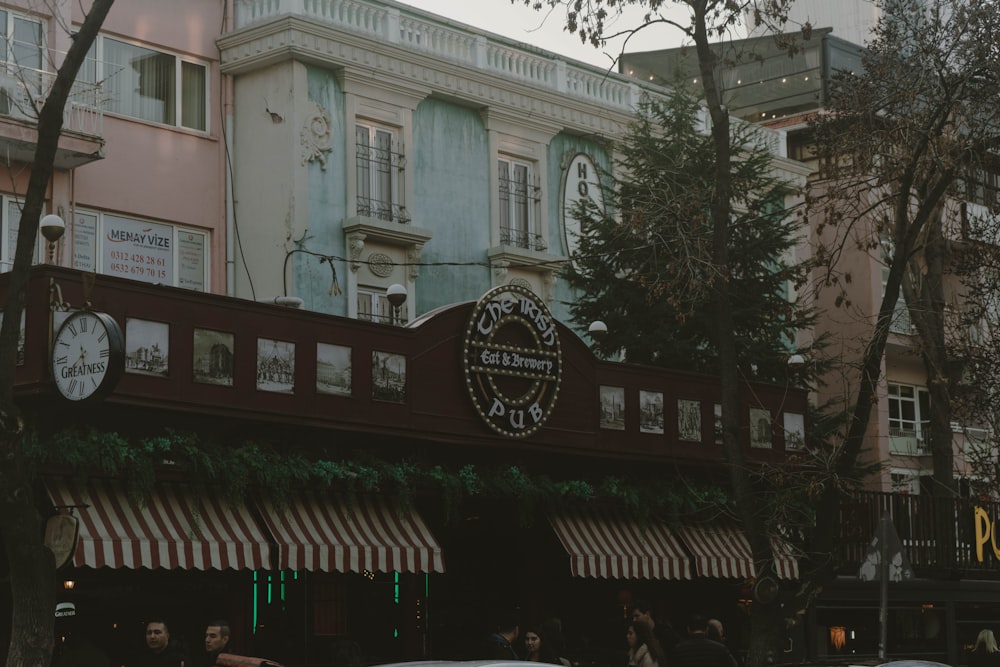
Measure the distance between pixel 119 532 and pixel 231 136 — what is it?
12.0 m

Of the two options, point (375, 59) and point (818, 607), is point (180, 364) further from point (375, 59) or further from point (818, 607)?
point (818, 607)

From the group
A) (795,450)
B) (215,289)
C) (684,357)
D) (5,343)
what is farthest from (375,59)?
(5,343)

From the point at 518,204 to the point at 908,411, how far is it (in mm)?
16729

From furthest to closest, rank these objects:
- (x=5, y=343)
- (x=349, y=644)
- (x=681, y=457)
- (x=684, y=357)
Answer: (x=684, y=357) < (x=681, y=457) < (x=349, y=644) < (x=5, y=343)

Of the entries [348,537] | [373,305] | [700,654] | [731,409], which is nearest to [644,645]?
[700,654]

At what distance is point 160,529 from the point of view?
17.2 meters

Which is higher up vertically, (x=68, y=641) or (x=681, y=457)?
(x=681, y=457)

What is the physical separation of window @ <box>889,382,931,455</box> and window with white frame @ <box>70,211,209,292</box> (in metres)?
20.9

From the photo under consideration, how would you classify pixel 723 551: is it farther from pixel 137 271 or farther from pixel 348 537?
pixel 137 271

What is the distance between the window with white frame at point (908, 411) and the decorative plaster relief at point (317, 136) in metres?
19.9

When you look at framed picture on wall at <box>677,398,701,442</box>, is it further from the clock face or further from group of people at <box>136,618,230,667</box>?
group of people at <box>136,618,230,667</box>

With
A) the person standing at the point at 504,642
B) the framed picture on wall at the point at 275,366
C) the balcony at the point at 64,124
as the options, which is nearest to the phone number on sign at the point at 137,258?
the balcony at the point at 64,124

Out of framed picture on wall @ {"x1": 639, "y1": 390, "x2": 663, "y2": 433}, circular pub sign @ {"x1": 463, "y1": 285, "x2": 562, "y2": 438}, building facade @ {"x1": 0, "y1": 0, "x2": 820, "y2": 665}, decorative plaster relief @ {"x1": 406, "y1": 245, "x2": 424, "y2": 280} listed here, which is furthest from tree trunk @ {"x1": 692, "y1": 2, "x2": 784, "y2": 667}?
decorative plaster relief @ {"x1": 406, "y1": 245, "x2": 424, "y2": 280}

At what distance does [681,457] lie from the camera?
23.7 meters
